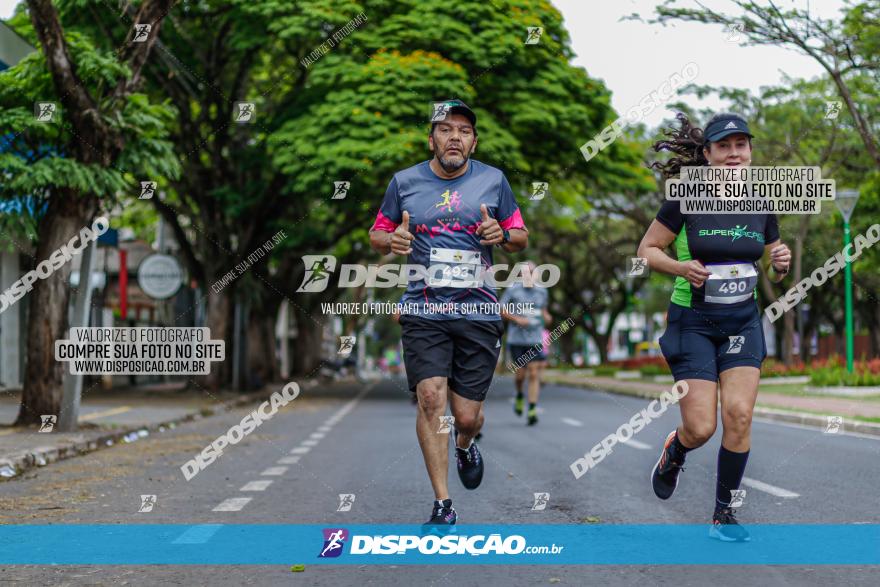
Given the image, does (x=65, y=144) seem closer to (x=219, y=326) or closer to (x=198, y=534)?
(x=198, y=534)

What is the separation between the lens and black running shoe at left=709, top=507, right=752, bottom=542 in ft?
18.3

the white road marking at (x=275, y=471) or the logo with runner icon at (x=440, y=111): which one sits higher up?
the logo with runner icon at (x=440, y=111)

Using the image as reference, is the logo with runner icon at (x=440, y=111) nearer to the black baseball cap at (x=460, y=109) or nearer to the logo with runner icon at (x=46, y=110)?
the black baseball cap at (x=460, y=109)

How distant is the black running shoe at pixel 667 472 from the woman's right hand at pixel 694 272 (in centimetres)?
89

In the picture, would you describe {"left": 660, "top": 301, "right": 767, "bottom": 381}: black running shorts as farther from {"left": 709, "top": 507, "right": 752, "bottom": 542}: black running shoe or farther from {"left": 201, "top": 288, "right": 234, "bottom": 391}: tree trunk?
{"left": 201, "top": 288, "right": 234, "bottom": 391}: tree trunk

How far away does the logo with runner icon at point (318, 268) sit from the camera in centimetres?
2996

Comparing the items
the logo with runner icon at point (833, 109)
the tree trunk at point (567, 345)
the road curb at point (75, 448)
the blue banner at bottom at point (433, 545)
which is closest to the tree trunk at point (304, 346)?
the tree trunk at point (567, 345)

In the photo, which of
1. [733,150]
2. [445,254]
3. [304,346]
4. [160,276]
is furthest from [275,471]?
[304,346]

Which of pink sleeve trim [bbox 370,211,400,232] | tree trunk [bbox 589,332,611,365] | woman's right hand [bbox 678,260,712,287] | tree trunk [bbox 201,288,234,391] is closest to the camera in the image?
woman's right hand [bbox 678,260,712,287]

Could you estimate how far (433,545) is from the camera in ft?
18.4

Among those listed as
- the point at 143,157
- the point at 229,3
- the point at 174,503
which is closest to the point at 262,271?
the point at 229,3

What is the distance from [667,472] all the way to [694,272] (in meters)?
1.16

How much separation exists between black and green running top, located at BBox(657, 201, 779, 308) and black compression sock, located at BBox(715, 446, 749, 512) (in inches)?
30.6

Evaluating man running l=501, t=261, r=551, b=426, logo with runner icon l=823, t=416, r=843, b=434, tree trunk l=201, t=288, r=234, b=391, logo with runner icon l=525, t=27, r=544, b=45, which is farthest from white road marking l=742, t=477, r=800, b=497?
tree trunk l=201, t=288, r=234, b=391
